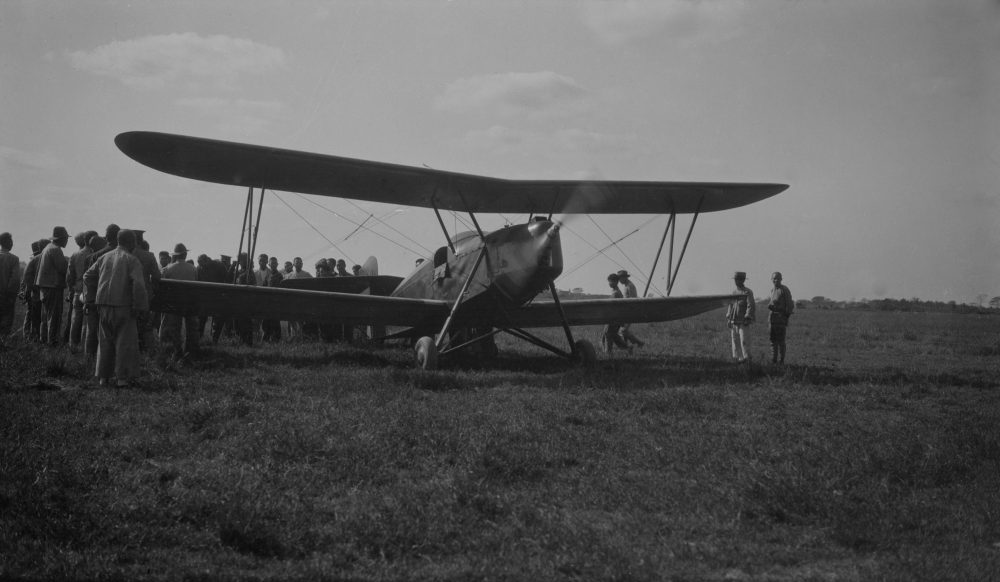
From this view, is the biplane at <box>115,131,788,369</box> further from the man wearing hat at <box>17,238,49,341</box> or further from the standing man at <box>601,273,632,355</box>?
the man wearing hat at <box>17,238,49,341</box>

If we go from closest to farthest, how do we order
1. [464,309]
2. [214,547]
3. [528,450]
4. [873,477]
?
[214,547] → [873,477] → [528,450] → [464,309]

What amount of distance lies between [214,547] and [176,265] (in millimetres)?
9792

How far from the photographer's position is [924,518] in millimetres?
4641

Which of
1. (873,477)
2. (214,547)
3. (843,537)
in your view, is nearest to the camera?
(214,547)

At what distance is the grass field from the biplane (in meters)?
1.85

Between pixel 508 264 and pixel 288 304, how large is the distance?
3518 mm

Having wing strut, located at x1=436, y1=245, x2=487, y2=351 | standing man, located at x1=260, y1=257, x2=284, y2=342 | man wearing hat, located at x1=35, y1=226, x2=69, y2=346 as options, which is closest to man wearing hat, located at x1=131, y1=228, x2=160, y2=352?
man wearing hat, located at x1=35, y1=226, x2=69, y2=346

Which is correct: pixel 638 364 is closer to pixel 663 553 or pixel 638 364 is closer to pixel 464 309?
pixel 464 309

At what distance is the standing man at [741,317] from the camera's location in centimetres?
1309

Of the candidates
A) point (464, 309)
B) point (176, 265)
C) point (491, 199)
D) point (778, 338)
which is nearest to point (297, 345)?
point (176, 265)

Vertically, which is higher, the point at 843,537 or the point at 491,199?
the point at 491,199

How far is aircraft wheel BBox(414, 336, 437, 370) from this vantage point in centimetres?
1081

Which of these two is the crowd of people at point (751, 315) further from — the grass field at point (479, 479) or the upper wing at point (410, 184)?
the grass field at point (479, 479)

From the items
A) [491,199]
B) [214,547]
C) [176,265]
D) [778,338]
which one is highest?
[491,199]
